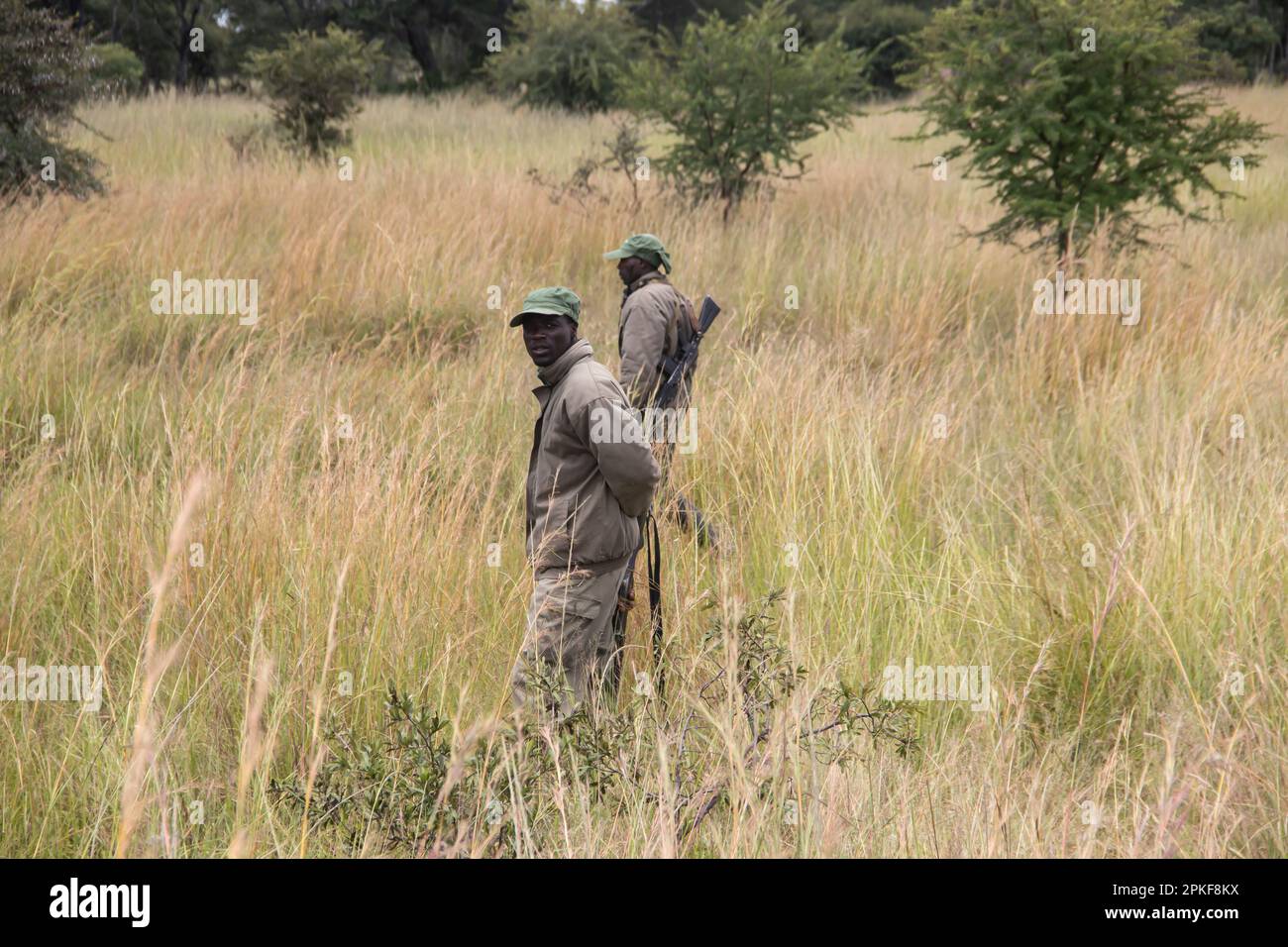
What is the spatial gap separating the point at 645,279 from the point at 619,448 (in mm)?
2296

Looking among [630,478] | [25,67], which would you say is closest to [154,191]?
[25,67]

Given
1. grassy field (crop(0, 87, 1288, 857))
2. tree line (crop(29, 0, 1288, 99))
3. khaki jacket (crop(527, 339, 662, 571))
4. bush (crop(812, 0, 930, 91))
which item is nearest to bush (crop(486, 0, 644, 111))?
tree line (crop(29, 0, 1288, 99))

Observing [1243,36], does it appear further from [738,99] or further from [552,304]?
[552,304]

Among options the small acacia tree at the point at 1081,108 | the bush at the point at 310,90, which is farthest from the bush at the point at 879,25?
the small acacia tree at the point at 1081,108

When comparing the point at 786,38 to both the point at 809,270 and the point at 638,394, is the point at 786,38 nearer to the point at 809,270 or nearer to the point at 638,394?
the point at 809,270

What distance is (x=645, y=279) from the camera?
5.68 meters

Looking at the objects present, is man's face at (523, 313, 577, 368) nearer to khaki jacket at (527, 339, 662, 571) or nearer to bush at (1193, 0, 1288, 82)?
khaki jacket at (527, 339, 662, 571)

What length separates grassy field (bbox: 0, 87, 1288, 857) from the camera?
115 inches

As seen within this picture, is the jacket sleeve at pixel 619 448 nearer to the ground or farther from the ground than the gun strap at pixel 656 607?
farther from the ground

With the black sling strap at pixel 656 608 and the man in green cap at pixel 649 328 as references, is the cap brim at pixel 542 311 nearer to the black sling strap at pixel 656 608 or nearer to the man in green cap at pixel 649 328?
A: the black sling strap at pixel 656 608

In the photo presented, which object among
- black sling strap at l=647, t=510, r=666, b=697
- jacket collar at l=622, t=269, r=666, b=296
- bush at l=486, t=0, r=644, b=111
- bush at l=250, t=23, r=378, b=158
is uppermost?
bush at l=486, t=0, r=644, b=111

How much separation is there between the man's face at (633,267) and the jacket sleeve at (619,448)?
2.18 meters

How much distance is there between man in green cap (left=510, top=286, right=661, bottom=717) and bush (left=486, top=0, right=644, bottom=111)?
20774 millimetres

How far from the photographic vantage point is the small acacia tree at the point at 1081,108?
8.19 metres
